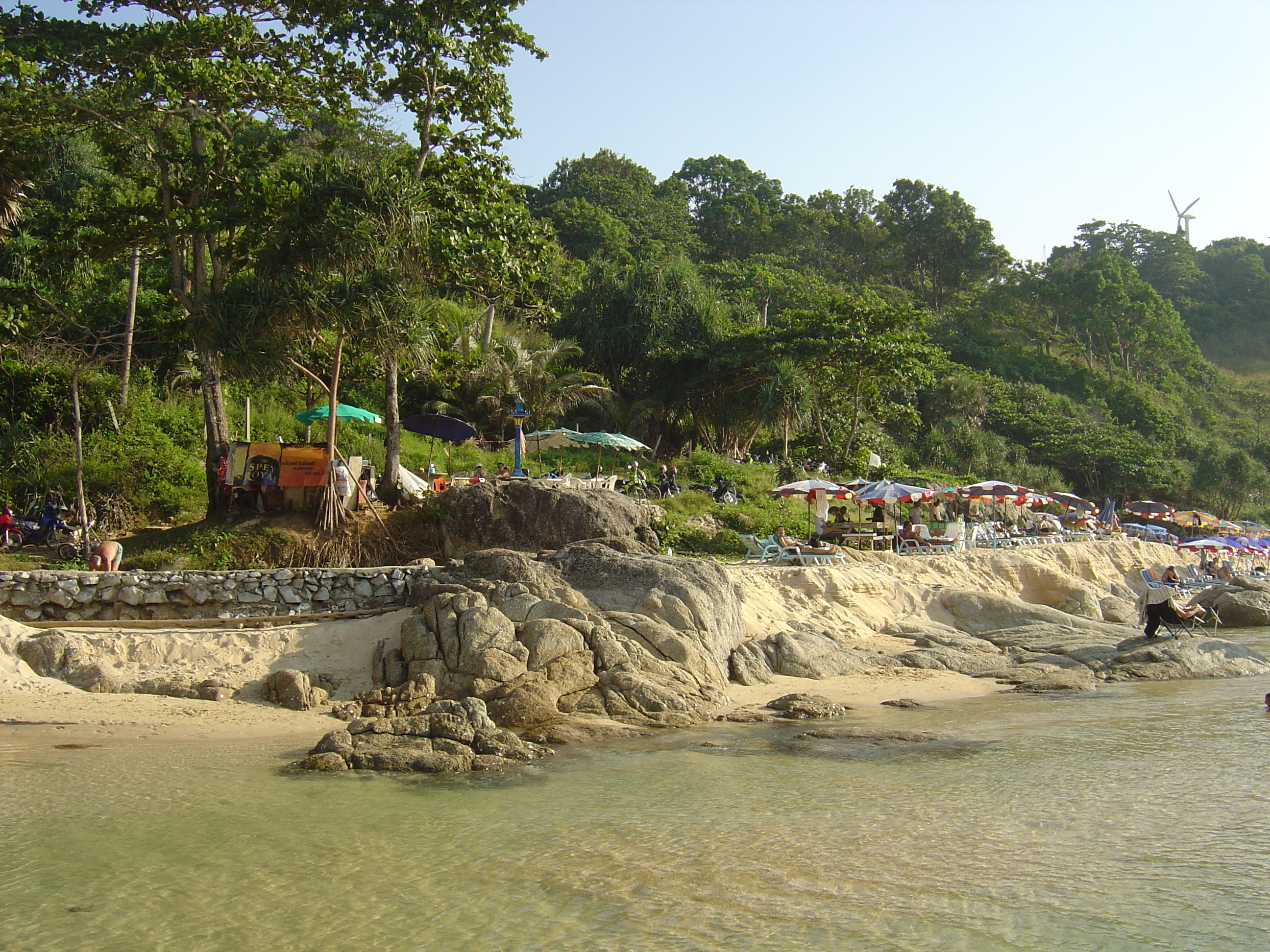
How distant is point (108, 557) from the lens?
13.3m

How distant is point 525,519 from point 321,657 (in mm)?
4304

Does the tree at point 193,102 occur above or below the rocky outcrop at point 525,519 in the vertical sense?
above

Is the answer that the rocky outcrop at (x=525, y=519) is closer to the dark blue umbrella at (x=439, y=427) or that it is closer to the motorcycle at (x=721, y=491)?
the dark blue umbrella at (x=439, y=427)

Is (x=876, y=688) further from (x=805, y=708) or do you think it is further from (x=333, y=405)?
(x=333, y=405)

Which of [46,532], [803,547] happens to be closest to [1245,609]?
[803,547]

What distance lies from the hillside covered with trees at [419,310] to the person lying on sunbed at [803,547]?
6.31 m

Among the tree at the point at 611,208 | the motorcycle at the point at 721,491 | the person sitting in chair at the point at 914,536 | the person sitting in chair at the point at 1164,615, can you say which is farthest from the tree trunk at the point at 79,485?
the tree at the point at 611,208

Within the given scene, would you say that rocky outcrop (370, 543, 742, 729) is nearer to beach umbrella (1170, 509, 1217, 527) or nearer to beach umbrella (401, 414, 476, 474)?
beach umbrella (401, 414, 476, 474)

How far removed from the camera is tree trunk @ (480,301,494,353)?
2777cm

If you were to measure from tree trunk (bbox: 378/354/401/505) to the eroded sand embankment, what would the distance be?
425cm

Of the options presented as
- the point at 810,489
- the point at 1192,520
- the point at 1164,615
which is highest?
the point at 810,489

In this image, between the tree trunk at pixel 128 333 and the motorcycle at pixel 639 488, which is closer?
the tree trunk at pixel 128 333

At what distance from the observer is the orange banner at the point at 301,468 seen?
1562 centimetres

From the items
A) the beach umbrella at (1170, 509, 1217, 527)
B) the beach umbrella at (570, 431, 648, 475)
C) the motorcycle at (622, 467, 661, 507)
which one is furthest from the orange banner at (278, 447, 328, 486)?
the beach umbrella at (1170, 509, 1217, 527)
